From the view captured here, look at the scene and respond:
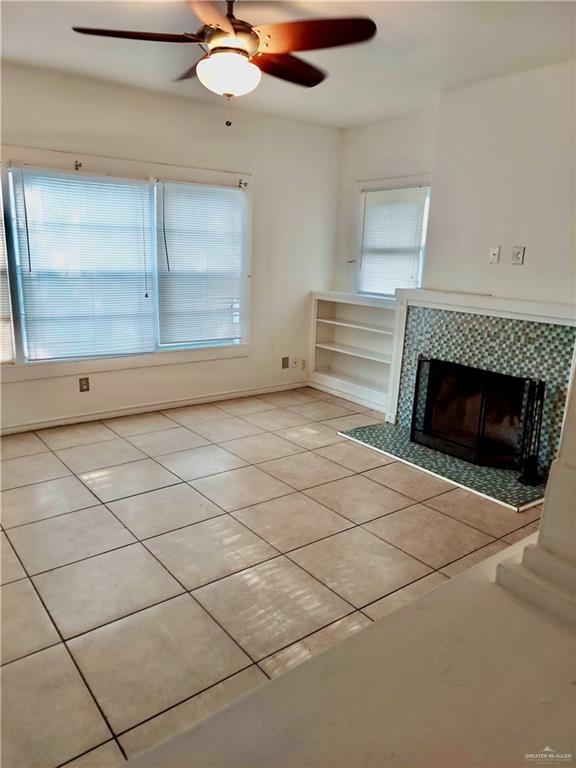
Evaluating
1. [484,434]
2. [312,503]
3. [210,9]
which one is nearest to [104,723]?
[312,503]

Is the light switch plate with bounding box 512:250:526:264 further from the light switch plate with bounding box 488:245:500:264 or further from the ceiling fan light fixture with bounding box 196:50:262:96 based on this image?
the ceiling fan light fixture with bounding box 196:50:262:96

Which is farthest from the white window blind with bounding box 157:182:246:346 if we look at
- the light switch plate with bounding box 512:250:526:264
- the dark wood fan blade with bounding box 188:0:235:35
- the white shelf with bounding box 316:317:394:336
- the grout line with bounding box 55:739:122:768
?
the grout line with bounding box 55:739:122:768

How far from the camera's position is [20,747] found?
1.46 m

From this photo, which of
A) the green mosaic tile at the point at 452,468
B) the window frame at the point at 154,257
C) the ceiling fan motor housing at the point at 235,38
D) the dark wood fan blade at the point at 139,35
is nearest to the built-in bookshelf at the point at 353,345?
the green mosaic tile at the point at 452,468

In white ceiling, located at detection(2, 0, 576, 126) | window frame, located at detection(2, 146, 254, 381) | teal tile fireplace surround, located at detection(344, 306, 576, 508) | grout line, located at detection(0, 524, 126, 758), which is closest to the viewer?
grout line, located at detection(0, 524, 126, 758)

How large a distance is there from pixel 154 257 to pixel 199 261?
0.41 meters

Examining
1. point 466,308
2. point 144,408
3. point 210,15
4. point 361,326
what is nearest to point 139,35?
point 210,15

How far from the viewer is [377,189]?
4.79 metres

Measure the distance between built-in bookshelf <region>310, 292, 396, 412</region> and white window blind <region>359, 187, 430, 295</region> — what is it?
0.26 meters

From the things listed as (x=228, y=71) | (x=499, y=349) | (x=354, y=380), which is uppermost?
(x=228, y=71)

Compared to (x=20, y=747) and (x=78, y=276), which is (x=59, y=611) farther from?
(x=78, y=276)

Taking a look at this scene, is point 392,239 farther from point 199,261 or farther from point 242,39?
point 242,39

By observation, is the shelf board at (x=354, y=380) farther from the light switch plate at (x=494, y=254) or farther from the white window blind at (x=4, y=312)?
the white window blind at (x=4, y=312)

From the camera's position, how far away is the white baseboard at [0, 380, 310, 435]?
12.9 ft
